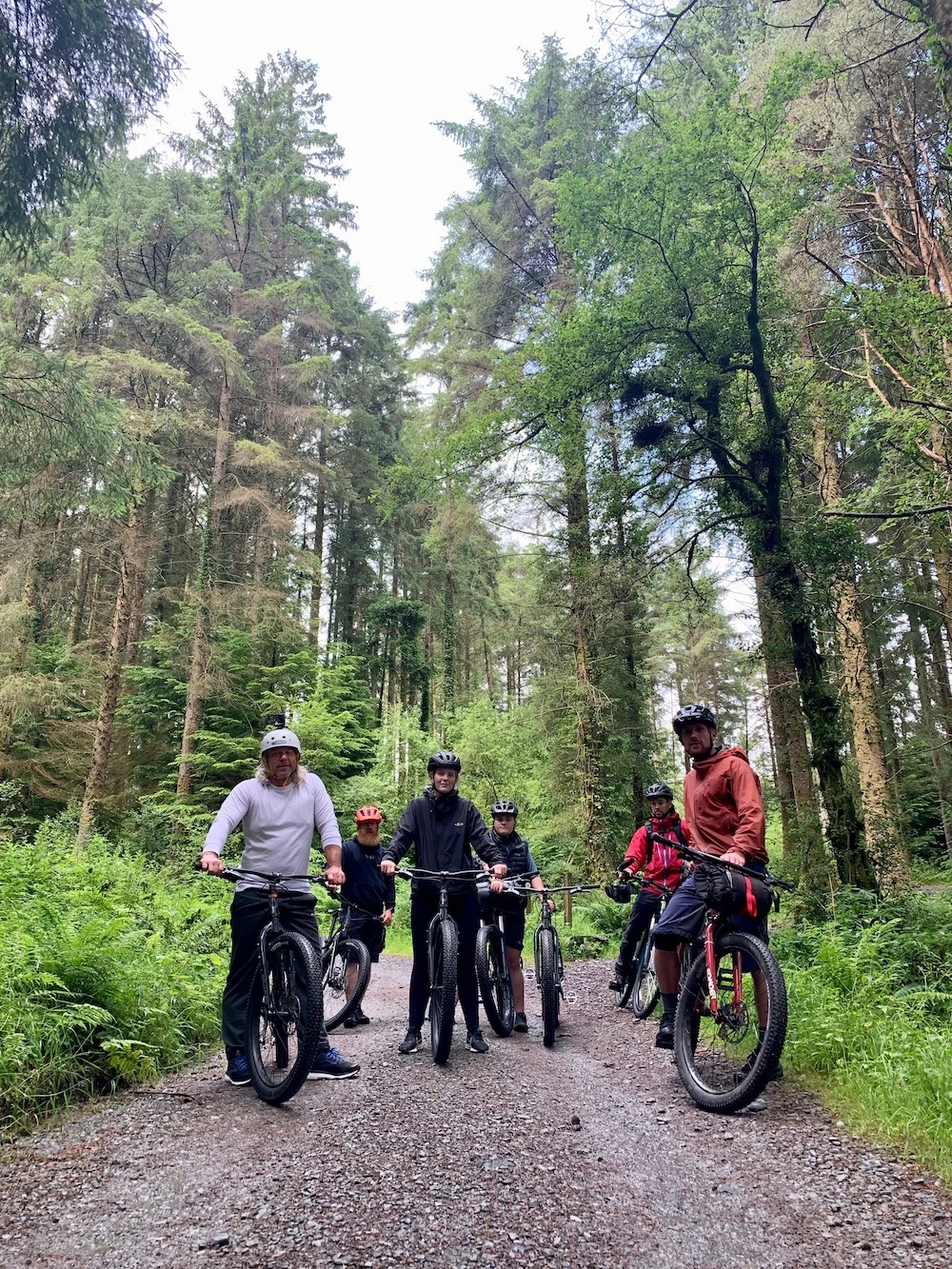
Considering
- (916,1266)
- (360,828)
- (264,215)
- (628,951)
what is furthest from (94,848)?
(264,215)

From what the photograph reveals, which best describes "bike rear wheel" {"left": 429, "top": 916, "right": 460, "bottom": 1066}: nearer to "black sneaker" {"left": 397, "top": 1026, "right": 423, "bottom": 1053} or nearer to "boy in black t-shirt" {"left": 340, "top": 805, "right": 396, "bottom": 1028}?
"black sneaker" {"left": 397, "top": 1026, "right": 423, "bottom": 1053}

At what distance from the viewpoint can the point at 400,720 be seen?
21.2 m

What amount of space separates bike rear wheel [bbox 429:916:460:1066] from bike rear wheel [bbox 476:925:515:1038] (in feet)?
2.68

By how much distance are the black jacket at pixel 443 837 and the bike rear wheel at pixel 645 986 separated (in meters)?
2.26

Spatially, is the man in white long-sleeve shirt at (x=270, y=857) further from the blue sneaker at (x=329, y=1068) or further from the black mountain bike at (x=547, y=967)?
the black mountain bike at (x=547, y=967)

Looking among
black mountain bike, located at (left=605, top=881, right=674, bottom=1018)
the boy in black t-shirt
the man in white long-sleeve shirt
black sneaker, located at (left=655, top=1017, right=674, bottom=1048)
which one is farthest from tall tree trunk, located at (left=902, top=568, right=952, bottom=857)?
the man in white long-sleeve shirt

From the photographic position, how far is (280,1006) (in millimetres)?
3807

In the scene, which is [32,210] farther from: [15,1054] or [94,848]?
[94,848]

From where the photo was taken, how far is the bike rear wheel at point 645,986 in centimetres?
643

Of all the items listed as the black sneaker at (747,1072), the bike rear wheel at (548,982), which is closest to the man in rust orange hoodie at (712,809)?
the black sneaker at (747,1072)

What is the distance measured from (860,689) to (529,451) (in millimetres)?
7275

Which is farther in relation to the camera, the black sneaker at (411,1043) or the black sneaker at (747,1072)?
the black sneaker at (411,1043)

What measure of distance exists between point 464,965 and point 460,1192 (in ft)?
7.72

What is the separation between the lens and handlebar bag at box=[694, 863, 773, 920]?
3.85 meters
